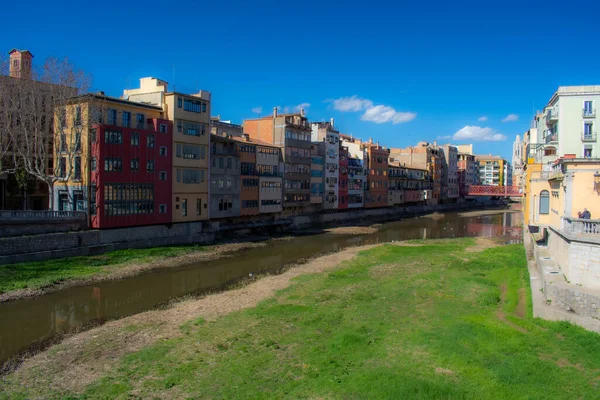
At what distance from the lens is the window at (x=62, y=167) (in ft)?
136

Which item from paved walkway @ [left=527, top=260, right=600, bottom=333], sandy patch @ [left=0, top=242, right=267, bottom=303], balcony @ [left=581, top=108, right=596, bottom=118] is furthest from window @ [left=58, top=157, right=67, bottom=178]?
balcony @ [left=581, top=108, right=596, bottom=118]

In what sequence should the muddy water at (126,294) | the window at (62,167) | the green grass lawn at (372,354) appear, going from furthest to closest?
the window at (62,167) → the muddy water at (126,294) → the green grass lawn at (372,354)

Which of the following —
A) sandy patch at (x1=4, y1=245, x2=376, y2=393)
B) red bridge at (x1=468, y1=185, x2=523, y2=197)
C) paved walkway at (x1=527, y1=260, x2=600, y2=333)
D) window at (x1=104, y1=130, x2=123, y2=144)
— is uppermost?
window at (x1=104, y1=130, x2=123, y2=144)

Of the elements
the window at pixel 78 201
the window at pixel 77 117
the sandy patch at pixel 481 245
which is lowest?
the sandy patch at pixel 481 245

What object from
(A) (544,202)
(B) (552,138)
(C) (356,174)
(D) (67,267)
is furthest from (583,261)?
(C) (356,174)

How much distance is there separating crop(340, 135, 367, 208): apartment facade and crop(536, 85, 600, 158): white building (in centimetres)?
4424

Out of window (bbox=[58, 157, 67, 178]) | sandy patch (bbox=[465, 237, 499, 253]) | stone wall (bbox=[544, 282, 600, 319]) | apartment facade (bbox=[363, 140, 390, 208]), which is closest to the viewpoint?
stone wall (bbox=[544, 282, 600, 319])

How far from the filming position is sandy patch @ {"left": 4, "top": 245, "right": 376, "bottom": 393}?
53.7ft

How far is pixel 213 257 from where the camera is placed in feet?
138

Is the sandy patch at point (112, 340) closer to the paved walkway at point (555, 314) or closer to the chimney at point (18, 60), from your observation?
the paved walkway at point (555, 314)

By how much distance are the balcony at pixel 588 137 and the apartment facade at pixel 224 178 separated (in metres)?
35.4

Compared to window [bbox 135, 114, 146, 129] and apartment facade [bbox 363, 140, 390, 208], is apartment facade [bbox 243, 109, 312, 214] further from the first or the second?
window [bbox 135, 114, 146, 129]

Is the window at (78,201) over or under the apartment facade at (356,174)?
under

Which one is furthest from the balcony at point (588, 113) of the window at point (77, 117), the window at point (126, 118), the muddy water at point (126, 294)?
the window at point (77, 117)
